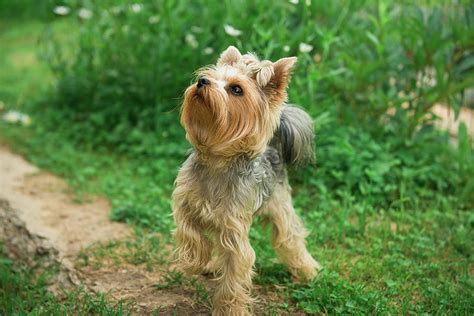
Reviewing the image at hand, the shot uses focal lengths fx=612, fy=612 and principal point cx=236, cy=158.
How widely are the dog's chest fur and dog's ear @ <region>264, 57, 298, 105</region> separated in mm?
417

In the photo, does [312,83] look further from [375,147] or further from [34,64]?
[34,64]

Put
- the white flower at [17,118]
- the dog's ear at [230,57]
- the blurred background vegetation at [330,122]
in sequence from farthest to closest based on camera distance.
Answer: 1. the white flower at [17,118]
2. the blurred background vegetation at [330,122]
3. the dog's ear at [230,57]

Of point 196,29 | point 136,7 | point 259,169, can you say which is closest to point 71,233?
point 259,169

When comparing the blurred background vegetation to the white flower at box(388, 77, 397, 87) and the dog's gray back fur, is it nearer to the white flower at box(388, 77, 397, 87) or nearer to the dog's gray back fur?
the white flower at box(388, 77, 397, 87)

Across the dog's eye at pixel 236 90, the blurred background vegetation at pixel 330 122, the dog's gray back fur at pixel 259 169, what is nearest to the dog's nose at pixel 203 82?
the dog's eye at pixel 236 90

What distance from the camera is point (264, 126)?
3.38 meters

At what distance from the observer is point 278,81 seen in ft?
11.1

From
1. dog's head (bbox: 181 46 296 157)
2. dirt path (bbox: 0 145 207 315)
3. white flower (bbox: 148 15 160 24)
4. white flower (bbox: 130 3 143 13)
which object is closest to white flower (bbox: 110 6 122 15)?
white flower (bbox: 130 3 143 13)

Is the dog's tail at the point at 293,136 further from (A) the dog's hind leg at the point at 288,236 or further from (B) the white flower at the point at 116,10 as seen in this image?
(B) the white flower at the point at 116,10

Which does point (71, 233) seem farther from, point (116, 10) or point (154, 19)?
point (116, 10)

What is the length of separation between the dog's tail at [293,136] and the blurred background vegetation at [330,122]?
87 centimetres

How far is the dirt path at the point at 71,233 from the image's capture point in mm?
4066

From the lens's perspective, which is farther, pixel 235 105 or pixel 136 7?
pixel 136 7

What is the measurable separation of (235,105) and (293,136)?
2.74 feet
